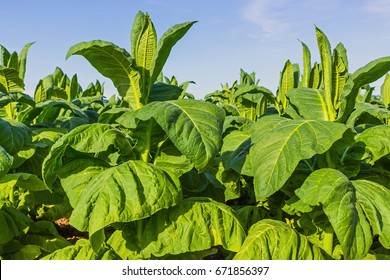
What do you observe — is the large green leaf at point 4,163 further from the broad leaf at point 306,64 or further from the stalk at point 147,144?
the broad leaf at point 306,64

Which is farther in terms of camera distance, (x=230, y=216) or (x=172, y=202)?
(x=230, y=216)

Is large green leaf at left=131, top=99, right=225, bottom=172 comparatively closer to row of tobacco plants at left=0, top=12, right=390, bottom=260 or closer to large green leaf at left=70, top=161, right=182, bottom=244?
row of tobacco plants at left=0, top=12, right=390, bottom=260

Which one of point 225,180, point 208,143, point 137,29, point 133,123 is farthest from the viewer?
point 225,180

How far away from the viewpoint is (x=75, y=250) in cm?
281

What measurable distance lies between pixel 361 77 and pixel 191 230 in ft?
4.12

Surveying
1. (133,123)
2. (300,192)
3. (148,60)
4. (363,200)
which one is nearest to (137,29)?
(148,60)

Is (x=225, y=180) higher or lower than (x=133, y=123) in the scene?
lower

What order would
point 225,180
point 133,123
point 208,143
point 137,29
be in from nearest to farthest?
point 208,143 < point 133,123 < point 137,29 < point 225,180

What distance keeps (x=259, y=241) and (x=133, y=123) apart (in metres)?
0.92

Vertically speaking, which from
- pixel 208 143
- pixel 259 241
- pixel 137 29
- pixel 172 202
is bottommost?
pixel 259 241

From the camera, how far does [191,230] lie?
2.48 meters

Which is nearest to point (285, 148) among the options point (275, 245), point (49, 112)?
point (275, 245)

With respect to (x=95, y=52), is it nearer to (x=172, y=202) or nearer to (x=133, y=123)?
(x=133, y=123)

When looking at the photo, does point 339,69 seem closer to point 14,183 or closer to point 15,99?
→ point 14,183
